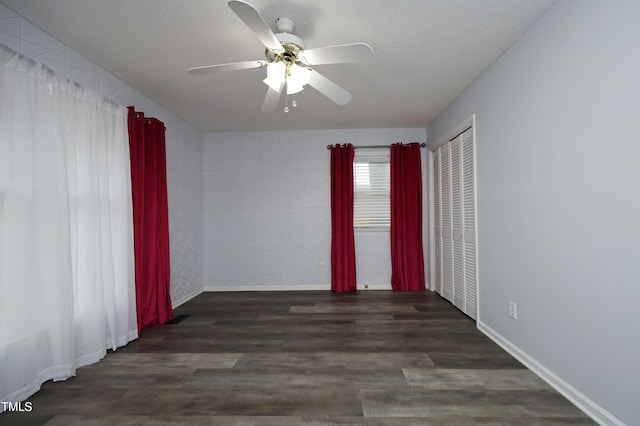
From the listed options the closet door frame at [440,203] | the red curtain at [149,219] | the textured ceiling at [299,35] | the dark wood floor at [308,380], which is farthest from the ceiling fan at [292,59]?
the dark wood floor at [308,380]

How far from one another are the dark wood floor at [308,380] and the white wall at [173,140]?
3.72ft

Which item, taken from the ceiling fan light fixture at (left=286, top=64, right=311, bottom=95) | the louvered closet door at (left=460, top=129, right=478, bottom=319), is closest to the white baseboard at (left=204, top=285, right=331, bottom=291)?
the louvered closet door at (left=460, top=129, right=478, bottom=319)

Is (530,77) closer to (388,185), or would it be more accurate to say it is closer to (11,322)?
(388,185)

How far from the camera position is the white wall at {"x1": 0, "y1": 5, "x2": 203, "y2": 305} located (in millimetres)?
2006

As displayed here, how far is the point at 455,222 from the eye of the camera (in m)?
3.53

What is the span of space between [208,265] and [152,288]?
5.16 ft

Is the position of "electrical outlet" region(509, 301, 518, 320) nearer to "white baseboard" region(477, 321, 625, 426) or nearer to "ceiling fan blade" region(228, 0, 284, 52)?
"white baseboard" region(477, 321, 625, 426)

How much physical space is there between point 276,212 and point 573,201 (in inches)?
143

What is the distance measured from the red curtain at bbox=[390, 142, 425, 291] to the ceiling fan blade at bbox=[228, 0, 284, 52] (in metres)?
3.02

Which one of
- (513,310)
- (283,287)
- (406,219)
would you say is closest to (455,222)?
(406,219)

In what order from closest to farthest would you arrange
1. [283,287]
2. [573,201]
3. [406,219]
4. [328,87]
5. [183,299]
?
[573,201] < [328,87] < [183,299] < [406,219] < [283,287]

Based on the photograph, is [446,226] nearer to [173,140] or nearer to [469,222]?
[469,222]

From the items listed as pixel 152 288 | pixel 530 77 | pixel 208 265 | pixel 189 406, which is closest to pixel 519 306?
pixel 530 77

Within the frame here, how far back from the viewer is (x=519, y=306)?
228 cm
